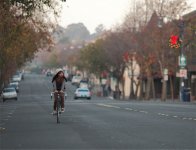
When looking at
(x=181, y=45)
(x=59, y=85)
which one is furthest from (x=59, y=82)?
(x=181, y=45)

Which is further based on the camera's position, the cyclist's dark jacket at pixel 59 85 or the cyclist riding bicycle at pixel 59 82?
the cyclist's dark jacket at pixel 59 85

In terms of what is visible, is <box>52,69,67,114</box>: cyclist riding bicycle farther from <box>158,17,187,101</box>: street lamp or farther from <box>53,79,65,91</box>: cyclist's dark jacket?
<box>158,17,187,101</box>: street lamp

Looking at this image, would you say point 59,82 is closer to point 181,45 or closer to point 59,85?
point 59,85

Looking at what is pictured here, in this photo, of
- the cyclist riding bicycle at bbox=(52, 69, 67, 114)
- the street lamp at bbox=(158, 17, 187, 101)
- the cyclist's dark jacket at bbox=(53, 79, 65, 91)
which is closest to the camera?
the cyclist riding bicycle at bbox=(52, 69, 67, 114)

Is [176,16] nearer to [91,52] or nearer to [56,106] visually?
[91,52]

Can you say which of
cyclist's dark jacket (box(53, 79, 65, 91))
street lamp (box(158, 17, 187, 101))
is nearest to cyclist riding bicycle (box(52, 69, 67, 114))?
Answer: cyclist's dark jacket (box(53, 79, 65, 91))

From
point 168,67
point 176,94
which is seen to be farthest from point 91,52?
point 168,67

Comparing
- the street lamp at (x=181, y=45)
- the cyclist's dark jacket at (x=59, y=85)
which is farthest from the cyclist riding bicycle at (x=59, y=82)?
the street lamp at (x=181, y=45)

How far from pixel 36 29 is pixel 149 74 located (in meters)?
26.0

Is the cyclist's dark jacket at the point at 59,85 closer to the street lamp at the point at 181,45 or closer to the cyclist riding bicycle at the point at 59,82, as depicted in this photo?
the cyclist riding bicycle at the point at 59,82

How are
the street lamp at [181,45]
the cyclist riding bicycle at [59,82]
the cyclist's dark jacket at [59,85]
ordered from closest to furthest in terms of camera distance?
the cyclist riding bicycle at [59,82] → the cyclist's dark jacket at [59,85] → the street lamp at [181,45]

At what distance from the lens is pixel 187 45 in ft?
260

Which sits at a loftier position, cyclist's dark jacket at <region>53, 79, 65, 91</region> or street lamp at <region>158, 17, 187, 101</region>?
street lamp at <region>158, 17, 187, 101</region>

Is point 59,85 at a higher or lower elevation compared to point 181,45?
lower
